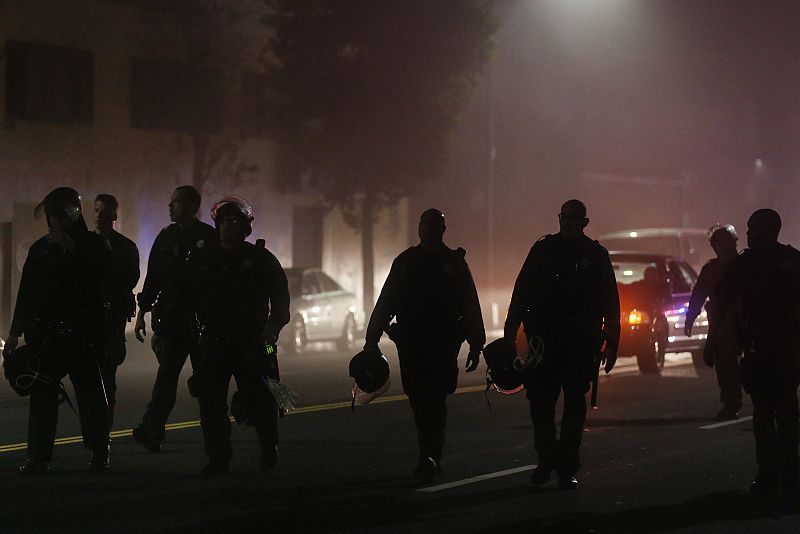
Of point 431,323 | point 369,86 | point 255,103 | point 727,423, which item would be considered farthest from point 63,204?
point 369,86

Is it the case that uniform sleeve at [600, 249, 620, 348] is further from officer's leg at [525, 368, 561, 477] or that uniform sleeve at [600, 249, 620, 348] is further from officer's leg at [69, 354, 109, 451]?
officer's leg at [69, 354, 109, 451]

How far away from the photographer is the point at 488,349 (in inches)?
405

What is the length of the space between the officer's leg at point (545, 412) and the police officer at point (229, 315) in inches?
68.0

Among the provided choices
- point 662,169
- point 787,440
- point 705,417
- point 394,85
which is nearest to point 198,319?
point 787,440

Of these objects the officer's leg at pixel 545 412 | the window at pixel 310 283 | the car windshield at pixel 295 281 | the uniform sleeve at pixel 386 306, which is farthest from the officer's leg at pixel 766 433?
the window at pixel 310 283

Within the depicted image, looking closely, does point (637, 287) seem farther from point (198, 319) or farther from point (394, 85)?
point (394, 85)

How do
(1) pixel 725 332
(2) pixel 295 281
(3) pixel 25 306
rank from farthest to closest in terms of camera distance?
(2) pixel 295 281 < (1) pixel 725 332 < (3) pixel 25 306

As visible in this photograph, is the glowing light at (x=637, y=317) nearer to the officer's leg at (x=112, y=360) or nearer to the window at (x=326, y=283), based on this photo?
the window at (x=326, y=283)

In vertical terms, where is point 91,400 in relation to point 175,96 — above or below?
below

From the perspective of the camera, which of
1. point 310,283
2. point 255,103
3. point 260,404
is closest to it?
point 260,404

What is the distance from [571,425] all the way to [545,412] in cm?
18

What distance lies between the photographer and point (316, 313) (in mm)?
27297

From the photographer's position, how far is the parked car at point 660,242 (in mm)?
31375

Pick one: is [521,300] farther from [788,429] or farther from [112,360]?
[112,360]
